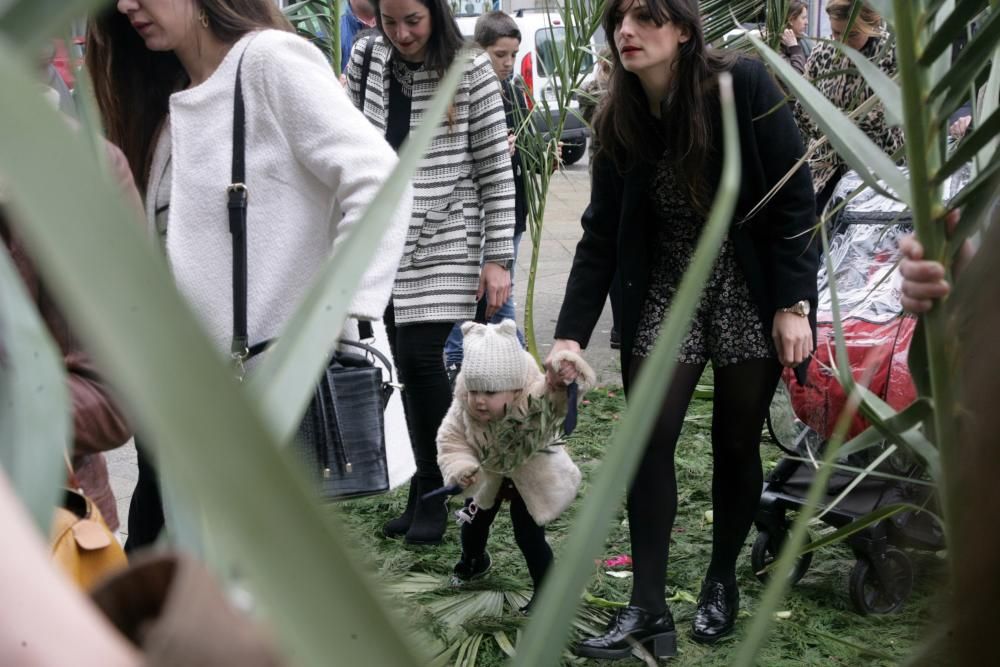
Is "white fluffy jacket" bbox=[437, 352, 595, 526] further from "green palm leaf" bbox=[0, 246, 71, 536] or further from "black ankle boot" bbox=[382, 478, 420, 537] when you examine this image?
"green palm leaf" bbox=[0, 246, 71, 536]

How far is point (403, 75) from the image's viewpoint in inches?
155

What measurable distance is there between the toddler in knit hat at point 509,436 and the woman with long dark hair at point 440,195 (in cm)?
40

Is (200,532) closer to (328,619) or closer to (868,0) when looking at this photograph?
(328,619)

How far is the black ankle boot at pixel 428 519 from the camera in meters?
4.21

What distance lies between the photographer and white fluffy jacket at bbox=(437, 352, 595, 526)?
343 centimetres

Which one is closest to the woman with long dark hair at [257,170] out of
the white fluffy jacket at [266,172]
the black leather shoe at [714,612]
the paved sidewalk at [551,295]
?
the white fluffy jacket at [266,172]

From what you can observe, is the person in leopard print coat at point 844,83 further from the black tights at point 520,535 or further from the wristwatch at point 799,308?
the black tights at point 520,535

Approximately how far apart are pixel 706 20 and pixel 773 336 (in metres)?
1.25

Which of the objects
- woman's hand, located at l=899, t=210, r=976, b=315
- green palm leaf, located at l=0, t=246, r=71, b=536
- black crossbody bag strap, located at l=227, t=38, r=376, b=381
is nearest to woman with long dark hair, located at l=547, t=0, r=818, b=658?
black crossbody bag strap, located at l=227, t=38, r=376, b=381

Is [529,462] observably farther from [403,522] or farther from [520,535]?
[403,522]

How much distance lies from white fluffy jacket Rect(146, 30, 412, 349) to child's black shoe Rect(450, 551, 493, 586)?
152cm

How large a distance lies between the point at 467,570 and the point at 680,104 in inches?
62.8

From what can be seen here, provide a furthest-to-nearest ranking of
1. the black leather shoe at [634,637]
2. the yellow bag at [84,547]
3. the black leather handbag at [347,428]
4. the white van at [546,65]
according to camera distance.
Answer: the white van at [546,65] < the black leather shoe at [634,637] < the black leather handbag at [347,428] < the yellow bag at [84,547]

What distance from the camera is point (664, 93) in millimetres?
3215
